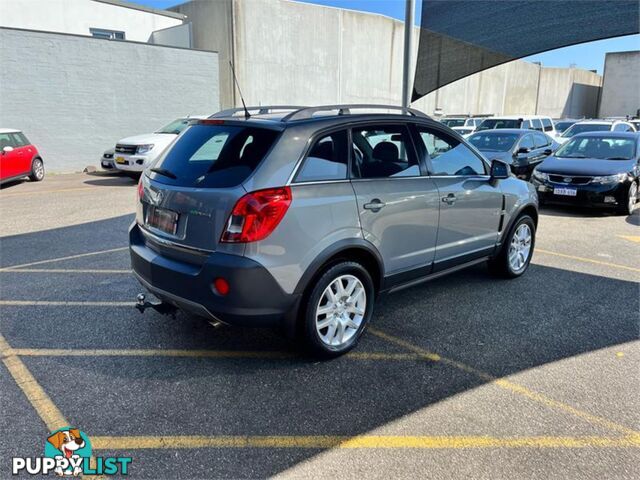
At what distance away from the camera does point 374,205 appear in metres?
3.68

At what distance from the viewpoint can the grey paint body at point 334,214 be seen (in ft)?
10.3

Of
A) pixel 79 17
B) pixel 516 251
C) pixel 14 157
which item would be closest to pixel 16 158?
pixel 14 157

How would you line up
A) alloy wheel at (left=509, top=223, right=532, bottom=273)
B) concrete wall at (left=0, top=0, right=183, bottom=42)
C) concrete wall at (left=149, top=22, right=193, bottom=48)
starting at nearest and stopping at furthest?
1. alloy wheel at (left=509, top=223, right=532, bottom=273)
2. concrete wall at (left=0, top=0, right=183, bottom=42)
3. concrete wall at (left=149, top=22, right=193, bottom=48)

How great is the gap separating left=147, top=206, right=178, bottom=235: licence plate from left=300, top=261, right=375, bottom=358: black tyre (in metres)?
1.05

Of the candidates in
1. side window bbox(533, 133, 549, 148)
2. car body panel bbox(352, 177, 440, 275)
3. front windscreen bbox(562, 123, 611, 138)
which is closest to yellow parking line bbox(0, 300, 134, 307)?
car body panel bbox(352, 177, 440, 275)

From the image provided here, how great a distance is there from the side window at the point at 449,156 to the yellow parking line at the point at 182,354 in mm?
1659

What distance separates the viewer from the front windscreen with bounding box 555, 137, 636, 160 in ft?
32.4

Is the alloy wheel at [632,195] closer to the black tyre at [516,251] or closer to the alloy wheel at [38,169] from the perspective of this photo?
the black tyre at [516,251]

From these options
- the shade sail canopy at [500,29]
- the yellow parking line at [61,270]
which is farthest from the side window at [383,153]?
the shade sail canopy at [500,29]

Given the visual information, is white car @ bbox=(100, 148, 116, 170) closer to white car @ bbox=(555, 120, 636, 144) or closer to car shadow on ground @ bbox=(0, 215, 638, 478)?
car shadow on ground @ bbox=(0, 215, 638, 478)

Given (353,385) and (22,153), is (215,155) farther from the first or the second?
(22,153)

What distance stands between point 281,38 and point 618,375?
71.5 ft

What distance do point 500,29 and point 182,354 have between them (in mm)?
7519

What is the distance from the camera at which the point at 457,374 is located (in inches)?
137
